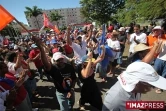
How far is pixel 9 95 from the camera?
315cm

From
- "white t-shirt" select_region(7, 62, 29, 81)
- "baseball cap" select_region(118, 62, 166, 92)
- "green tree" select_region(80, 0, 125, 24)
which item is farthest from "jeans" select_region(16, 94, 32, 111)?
"green tree" select_region(80, 0, 125, 24)

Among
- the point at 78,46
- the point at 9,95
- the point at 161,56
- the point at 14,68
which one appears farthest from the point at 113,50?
the point at 9,95

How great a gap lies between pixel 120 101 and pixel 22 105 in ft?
8.45

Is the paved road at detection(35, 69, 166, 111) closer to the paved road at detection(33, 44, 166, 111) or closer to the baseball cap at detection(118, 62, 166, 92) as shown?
the paved road at detection(33, 44, 166, 111)

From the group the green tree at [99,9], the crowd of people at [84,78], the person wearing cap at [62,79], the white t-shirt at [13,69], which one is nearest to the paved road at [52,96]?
the crowd of people at [84,78]

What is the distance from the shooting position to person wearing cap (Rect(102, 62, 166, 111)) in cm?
153

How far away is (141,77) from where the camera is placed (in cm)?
153

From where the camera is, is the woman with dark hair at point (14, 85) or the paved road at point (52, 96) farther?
the paved road at point (52, 96)

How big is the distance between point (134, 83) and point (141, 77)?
0.27 feet

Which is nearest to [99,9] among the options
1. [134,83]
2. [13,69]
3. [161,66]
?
[161,66]

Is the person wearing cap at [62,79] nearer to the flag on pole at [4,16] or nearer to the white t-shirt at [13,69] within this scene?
the white t-shirt at [13,69]

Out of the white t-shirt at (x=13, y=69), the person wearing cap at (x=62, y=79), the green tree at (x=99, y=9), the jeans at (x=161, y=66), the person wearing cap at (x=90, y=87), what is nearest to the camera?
the person wearing cap at (x=62, y=79)

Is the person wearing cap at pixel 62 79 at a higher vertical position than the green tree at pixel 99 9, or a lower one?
lower

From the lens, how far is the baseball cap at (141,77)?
151 cm
